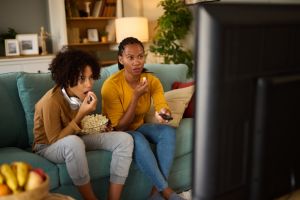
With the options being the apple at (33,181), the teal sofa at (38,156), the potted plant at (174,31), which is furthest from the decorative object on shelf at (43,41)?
the apple at (33,181)

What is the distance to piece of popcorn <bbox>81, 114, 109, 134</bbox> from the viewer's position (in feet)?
6.45

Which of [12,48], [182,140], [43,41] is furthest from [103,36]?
[182,140]

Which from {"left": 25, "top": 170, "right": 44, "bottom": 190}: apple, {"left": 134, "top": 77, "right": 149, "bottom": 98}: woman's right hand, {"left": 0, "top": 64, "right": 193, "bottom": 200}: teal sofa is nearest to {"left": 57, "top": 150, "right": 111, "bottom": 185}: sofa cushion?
{"left": 0, "top": 64, "right": 193, "bottom": 200}: teal sofa

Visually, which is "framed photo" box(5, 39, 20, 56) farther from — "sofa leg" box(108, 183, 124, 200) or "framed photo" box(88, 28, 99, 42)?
"sofa leg" box(108, 183, 124, 200)

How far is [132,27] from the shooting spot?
401cm

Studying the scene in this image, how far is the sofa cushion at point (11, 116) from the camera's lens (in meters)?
2.05

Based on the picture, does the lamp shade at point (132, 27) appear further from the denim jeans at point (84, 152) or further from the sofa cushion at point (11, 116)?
the denim jeans at point (84, 152)

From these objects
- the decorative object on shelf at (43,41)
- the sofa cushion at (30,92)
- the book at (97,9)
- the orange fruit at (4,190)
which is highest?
the book at (97,9)

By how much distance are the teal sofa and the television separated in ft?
3.94

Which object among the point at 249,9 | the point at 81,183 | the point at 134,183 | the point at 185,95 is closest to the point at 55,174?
the point at 81,183

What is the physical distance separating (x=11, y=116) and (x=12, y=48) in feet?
7.91

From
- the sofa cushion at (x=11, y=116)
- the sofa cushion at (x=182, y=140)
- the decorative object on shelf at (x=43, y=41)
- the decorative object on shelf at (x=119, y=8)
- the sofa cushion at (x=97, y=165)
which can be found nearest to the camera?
the sofa cushion at (x=97, y=165)

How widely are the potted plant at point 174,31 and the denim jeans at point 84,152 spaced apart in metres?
2.25

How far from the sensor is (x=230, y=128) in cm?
57
